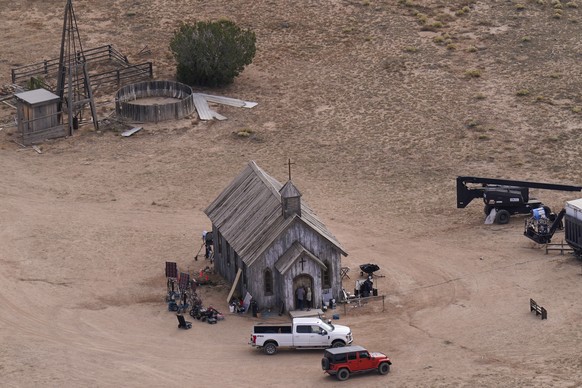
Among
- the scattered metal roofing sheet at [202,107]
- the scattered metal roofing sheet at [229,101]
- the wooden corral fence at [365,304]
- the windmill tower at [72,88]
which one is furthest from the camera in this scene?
the scattered metal roofing sheet at [229,101]

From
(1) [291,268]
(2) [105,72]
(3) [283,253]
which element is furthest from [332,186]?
Result: (2) [105,72]

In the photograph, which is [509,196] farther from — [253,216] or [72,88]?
[72,88]

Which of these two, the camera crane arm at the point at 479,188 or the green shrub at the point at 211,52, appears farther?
the green shrub at the point at 211,52

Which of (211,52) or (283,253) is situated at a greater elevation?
(211,52)

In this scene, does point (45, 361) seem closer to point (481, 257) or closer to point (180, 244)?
point (180, 244)

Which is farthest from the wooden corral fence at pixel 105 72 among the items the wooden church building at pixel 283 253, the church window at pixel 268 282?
the church window at pixel 268 282

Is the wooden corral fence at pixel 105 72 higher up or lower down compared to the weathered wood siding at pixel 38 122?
higher up

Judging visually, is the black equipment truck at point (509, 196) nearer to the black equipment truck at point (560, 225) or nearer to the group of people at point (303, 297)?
the black equipment truck at point (560, 225)
